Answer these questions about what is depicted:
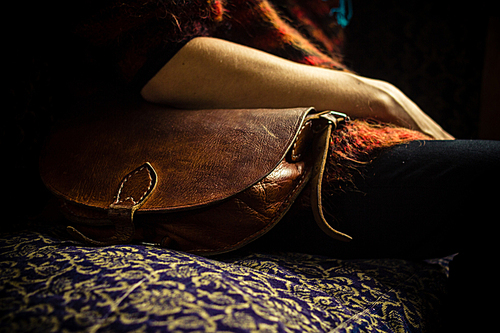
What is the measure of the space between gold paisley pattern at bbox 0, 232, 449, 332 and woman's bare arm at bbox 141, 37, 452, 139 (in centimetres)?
28

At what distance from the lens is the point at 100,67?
54 cm

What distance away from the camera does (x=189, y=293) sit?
258 mm

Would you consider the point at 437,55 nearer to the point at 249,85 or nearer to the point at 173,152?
the point at 249,85

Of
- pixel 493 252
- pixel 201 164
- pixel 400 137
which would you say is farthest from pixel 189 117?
pixel 493 252

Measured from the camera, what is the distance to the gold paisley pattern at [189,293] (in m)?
0.23

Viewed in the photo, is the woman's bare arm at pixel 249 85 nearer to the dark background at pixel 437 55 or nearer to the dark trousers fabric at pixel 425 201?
the dark trousers fabric at pixel 425 201

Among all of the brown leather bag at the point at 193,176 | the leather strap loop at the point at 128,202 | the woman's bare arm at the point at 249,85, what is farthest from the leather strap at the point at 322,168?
the leather strap loop at the point at 128,202

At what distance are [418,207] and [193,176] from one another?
1.08 ft

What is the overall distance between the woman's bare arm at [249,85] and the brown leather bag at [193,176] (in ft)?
0.24

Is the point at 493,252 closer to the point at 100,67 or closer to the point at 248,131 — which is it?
the point at 248,131

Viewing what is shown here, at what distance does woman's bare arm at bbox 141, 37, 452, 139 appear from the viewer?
49 cm

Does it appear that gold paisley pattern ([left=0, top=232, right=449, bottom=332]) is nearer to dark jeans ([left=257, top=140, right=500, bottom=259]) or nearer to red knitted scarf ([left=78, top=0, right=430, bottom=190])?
dark jeans ([left=257, top=140, right=500, bottom=259])

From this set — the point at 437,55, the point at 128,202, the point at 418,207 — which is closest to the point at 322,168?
the point at 418,207

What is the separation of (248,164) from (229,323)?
20 cm
